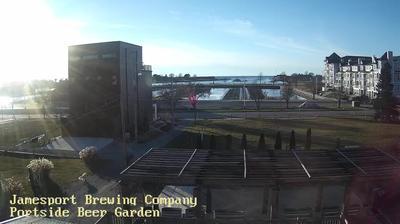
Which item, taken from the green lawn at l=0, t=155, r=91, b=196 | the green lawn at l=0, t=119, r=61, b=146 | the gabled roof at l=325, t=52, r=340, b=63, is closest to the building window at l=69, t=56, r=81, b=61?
the green lawn at l=0, t=119, r=61, b=146

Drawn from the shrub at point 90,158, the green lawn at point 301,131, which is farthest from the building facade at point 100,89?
the shrub at point 90,158

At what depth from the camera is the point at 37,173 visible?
19.7 meters

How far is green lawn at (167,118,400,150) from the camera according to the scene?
34.6m

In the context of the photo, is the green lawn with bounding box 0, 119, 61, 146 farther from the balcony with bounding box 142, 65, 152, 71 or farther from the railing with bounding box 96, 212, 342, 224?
the railing with bounding box 96, 212, 342, 224

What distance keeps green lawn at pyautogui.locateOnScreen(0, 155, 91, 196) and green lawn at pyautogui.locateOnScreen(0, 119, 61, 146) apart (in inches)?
336

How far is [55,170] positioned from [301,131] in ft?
78.1

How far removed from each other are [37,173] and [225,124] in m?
29.7

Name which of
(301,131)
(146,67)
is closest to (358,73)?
(301,131)

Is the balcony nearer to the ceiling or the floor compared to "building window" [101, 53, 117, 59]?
nearer to the floor

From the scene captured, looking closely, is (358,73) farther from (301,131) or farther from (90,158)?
(90,158)

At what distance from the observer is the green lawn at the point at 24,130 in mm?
39500

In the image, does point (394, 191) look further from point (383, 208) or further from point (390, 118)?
point (390, 118)

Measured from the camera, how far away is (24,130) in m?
45.9

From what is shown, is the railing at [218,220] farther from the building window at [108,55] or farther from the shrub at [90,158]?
the building window at [108,55]
